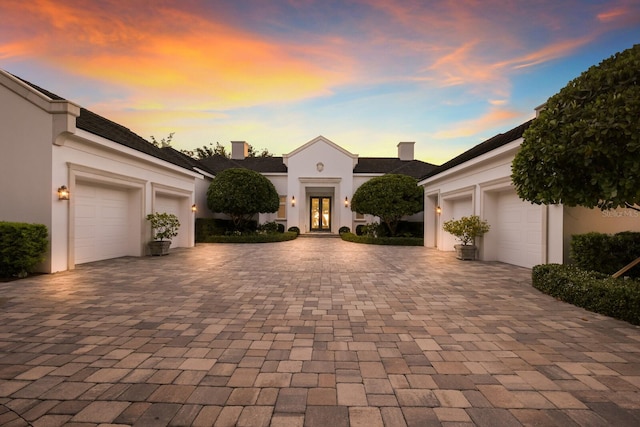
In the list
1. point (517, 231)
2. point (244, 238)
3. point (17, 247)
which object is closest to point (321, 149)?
point (244, 238)

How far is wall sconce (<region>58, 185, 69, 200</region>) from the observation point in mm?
7474

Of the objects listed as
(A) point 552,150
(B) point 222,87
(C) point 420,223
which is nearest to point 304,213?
(C) point 420,223

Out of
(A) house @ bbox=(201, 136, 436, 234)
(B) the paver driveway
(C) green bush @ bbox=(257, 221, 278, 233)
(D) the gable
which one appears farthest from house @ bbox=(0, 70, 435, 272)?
(D) the gable

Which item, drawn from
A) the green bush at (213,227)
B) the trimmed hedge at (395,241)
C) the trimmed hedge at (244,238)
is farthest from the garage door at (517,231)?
the green bush at (213,227)

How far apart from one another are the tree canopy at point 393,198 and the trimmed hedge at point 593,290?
10347 mm

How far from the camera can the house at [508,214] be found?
23.6 feet

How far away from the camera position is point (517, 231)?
9.19 meters

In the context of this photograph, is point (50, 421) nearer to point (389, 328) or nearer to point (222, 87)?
point (389, 328)

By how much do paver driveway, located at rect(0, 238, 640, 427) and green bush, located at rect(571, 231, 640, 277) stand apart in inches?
66.2

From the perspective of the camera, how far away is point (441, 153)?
87.4 ft

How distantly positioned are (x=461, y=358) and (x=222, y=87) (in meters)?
14.3

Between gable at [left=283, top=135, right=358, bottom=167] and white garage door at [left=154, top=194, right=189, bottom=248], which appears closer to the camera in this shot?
white garage door at [left=154, top=194, right=189, bottom=248]

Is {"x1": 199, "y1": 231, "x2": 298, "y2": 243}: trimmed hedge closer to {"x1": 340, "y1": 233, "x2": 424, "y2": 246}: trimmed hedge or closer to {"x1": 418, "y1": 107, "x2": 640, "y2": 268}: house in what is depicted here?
{"x1": 340, "y1": 233, "x2": 424, "y2": 246}: trimmed hedge

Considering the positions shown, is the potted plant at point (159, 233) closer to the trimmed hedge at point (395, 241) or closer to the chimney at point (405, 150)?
the trimmed hedge at point (395, 241)
